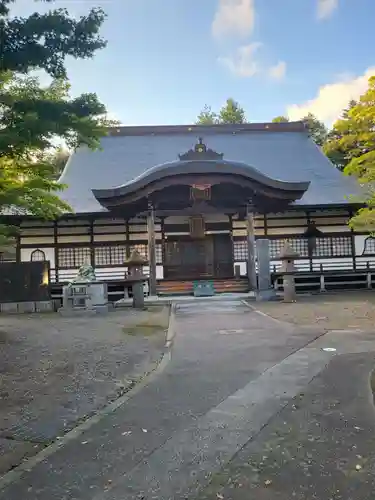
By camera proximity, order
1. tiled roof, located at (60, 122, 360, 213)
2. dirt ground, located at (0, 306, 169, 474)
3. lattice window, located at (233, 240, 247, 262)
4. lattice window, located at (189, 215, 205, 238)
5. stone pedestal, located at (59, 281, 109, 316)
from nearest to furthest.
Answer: dirt ground, located at (0, 306, 169, 474), stone pedestal, located at (59, 281, 109, 316), lattice window, located at (189, 215, 205, 238), lattice window, located at (233, 240, 247, 262), tiled roof, located at (60, 122, 360, 213)

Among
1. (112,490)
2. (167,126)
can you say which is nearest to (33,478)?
(112,490)

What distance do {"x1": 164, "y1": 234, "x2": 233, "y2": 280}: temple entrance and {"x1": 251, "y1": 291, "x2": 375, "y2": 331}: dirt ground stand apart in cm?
510

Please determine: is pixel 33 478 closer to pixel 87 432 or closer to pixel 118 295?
pixel 87 432

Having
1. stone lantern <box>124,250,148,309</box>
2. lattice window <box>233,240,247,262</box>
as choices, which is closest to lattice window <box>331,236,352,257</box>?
lattice window <box>233,240,247,262</box>

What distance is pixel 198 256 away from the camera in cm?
1980

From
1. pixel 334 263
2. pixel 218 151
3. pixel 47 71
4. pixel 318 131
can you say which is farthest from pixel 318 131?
pixel 47 71

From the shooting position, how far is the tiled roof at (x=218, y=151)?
1977 centimetres

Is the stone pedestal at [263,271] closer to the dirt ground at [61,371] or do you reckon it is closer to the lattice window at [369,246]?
the dirt ground at [61,371]

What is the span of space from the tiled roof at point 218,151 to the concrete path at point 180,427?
13.1m

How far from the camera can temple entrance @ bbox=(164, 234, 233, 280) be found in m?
19.5

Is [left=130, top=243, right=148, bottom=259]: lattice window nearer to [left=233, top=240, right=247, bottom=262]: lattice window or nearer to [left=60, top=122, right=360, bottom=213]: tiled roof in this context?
[left=60, top=122, right=360, bottom=213]: tiled roof

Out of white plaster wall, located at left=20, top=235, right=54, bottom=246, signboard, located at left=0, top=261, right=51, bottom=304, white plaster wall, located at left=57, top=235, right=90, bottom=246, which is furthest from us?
white plaster wall, located at left=57, top=235, right=90, bottom=246

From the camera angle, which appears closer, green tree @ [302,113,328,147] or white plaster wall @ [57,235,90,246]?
white plaster wall @ [57,235,90,246]

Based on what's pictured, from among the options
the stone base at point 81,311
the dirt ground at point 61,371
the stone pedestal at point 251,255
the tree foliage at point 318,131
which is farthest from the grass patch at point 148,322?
the tree foliage at point 318,131
